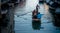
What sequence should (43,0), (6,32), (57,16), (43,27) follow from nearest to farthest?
1. (6,32)
2. (43,27)
3. (57,16)
4. (43,0)

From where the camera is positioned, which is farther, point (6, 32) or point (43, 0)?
point (43, 0)

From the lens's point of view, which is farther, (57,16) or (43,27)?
(57,16)

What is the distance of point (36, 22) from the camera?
1227 cm

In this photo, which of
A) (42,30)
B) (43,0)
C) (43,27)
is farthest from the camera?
(43,0)

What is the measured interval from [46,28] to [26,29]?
1210 mm

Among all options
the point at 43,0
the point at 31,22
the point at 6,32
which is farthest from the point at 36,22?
the point at 43,0

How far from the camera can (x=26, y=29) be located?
426 inches

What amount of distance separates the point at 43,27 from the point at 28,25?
1050 mm

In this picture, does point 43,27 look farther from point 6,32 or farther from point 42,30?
point 6,32

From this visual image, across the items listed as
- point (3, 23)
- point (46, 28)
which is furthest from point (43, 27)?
point (3, 23)

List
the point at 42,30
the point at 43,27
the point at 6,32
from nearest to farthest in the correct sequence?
the point at 6,32 < the point at 42,30 < the point at 43,27

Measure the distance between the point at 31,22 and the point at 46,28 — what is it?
5.79ft

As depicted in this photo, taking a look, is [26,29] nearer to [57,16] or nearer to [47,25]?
[47,25]

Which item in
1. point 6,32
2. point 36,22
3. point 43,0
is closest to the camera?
point 6,32
